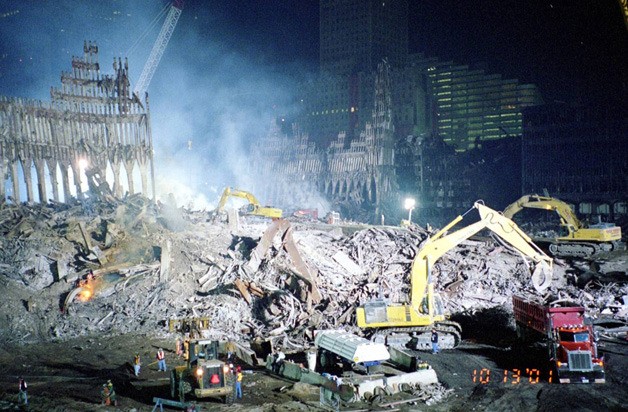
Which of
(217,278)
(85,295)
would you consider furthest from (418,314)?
(85,295)

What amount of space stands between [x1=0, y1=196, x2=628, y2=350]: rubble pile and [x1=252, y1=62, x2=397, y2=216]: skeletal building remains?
31.6 metres

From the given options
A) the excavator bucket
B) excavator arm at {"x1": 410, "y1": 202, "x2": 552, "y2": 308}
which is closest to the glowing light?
excavator arm at {"x1": 410, "y1": 202, "x2": 552, "y2": 308}

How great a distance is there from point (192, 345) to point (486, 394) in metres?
8.46

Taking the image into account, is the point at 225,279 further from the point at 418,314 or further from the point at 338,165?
the point at 338,165

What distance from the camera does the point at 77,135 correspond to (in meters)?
36.9

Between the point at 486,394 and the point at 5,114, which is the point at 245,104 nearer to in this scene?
the point at 5,114

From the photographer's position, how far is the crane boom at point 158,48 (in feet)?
230

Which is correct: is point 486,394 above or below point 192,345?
below

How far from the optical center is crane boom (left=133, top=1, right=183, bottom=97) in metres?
70.2

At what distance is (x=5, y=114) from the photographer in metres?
32.4

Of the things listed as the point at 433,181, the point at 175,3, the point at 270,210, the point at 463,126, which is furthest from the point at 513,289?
the point at 463,126

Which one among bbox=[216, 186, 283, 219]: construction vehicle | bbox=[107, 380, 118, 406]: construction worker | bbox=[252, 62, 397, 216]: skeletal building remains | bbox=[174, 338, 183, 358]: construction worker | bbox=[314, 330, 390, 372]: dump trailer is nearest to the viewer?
bbox=[107, 380, 118, 406]: construction worker

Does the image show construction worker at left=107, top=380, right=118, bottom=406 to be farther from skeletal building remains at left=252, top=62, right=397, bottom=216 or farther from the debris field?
skeletal building remains at left=252, top=62, right=397, bottom=216

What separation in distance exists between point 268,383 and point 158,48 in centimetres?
6617
